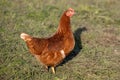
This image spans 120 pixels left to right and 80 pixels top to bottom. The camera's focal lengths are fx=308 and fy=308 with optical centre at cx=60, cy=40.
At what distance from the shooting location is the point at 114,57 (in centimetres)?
625

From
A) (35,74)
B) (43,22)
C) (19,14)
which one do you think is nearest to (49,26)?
(43,22)

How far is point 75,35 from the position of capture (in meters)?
7.25

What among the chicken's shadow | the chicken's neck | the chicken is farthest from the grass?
the chicken's neck

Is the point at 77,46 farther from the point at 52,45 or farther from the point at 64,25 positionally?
the point at 52,45

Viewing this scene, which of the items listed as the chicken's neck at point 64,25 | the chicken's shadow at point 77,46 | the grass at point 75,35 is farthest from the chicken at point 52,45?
the chicken's shadow at point 77,46

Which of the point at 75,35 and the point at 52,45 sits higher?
the point at 52,45

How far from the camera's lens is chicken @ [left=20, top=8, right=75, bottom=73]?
4.93 m

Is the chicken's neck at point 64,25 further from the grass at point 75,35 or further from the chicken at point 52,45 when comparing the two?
the grass at point 75,35

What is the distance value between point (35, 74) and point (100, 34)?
2.57 metres

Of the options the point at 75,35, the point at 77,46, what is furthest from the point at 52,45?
the point at 75,35

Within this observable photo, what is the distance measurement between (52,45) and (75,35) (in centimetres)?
217

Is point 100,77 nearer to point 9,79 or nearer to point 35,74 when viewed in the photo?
point 35,74

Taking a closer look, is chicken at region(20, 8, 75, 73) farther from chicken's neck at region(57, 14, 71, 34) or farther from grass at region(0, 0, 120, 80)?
grass at region(0, 0, 120, 80)

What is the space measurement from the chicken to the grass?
1.19ft
